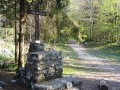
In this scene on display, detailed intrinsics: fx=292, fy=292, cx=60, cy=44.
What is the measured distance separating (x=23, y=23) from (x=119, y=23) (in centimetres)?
2792

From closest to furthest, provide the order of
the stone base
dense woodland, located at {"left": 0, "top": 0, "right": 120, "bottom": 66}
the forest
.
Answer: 1. the stone base
2. the forest
3. dense woodland, located at {"left": 0, "top": 0, "right": 120, "bottom": 66}

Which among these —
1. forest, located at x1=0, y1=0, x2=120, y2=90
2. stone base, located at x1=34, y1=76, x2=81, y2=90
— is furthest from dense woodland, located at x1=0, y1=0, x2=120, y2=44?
stone base, located at x1=34, y1=76, x2=81, y2=90

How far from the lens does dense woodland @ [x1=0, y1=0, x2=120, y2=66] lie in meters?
16.3

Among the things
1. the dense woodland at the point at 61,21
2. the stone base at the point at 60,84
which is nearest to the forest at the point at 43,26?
the dense woodland at the point at 61,21

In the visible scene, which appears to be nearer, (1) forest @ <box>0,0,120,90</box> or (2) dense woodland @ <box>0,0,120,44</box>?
(1) forest @ <box>0,0,120,90</box>

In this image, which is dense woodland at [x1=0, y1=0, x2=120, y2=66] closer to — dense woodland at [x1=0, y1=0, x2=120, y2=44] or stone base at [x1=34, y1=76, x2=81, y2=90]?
dense woodland at [x1=0, y1=0, x2=120, y2=44]

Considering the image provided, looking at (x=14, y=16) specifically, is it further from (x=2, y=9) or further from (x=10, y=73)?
(x=10, y=73)

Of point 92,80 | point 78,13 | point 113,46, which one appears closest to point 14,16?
point 92,80

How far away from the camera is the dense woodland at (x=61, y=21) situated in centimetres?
1631

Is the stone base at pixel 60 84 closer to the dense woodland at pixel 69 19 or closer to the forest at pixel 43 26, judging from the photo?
the forest at pixel 43 26

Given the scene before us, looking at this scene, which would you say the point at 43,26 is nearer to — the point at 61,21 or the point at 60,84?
the point at 61,21

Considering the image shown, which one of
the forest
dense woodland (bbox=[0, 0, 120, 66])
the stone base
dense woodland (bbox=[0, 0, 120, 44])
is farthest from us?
dense woodland (bbox=[0, 0, 120, 44])

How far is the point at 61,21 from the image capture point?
1727cm

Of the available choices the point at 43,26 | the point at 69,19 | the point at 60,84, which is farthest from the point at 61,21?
the point at 60,84
